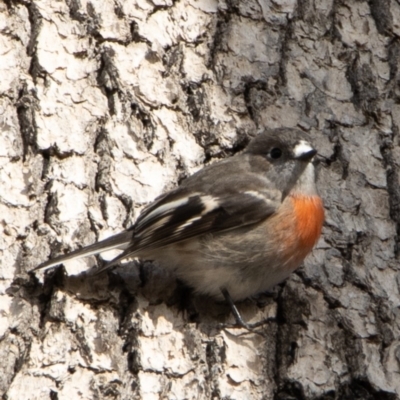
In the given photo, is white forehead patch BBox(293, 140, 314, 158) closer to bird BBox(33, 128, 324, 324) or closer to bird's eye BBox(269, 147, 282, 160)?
bird BBox(33, 128, 324, 324)

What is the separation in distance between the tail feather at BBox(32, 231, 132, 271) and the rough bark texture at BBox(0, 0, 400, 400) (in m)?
0.10

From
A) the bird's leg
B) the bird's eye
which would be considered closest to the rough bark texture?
the bird's leg

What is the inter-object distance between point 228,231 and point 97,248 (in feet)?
2.15

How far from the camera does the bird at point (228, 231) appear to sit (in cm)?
372

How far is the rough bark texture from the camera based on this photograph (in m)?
3.44

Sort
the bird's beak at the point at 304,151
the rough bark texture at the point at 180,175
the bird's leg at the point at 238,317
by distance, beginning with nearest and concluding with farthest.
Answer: the rough bark texture at the point at 180,175 < the bird's leg at the point at 238,317 < the bird's beak at the point at 304,151

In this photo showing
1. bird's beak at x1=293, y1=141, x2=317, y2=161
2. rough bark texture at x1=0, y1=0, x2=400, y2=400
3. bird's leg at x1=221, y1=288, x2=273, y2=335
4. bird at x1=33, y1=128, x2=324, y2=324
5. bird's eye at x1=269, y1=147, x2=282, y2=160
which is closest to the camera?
rough bark texture at x1=0, y1=0, x2=400, y2=400

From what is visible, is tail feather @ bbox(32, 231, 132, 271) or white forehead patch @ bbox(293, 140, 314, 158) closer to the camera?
tail feather @ bbox(32, 231, 132, 271)

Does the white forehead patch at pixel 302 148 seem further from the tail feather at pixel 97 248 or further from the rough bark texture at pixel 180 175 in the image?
the tail feather at pixel 97 248

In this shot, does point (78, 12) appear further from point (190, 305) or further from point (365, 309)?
point (365, 309)

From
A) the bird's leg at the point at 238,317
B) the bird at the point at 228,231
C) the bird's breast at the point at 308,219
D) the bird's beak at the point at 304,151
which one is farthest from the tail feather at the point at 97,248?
the bird's beak at the point at 304,151

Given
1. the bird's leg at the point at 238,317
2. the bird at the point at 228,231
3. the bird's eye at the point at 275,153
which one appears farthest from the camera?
the bird's eye at the point at 275,153

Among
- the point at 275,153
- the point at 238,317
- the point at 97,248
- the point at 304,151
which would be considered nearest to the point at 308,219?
the point at 304,151

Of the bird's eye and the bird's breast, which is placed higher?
the bird's eye
